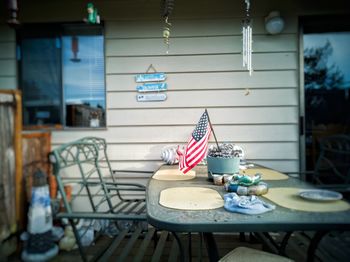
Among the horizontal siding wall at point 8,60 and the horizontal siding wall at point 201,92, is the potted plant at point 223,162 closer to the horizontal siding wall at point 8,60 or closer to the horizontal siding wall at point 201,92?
Answer: the horizontal siding wall at point 201,92

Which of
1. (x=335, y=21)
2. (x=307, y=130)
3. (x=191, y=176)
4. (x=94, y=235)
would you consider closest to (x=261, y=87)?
Answer: (x=307, y=130)

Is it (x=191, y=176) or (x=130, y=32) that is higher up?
(x=130, y=32)

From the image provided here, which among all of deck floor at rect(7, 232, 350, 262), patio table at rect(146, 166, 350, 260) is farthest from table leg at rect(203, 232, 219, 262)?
deck floor at rect(7, 232, 350, 262)

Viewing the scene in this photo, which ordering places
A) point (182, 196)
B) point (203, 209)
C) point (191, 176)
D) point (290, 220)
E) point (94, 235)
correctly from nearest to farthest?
point (290, 220) → point (203, 209) → point (182, 196) → point (191, 176) → point (94, 235)

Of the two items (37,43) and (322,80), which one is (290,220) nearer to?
(322,80)

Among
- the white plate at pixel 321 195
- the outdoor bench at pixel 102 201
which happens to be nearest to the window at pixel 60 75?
the outdoor bench at pixel 102 201

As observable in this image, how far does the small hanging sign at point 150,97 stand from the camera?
2.89m

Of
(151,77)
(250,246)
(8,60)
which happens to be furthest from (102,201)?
(8,60)

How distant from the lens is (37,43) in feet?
9.86

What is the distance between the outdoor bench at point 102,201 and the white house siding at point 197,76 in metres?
0.28

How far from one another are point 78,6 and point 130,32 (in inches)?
26.2

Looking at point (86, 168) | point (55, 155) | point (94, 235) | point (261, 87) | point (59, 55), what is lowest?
point (94, 235)

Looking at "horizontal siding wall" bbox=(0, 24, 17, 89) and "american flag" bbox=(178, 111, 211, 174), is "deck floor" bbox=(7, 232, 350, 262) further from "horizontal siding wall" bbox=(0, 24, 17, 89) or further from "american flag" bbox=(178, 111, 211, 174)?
"horizontal siding wall" bbox=(0, 24, 17, 89)

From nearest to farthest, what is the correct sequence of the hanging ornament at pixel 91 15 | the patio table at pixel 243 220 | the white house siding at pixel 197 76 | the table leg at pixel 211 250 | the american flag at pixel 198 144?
the patio table at pixel 243 220
the table leg at pixel 211 250
the american flag at pixel 198 144
the hanging ornament at pixel 91 15
the white house siding at pixel 197 76
